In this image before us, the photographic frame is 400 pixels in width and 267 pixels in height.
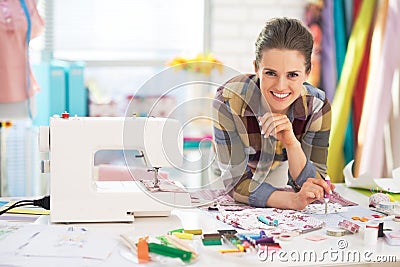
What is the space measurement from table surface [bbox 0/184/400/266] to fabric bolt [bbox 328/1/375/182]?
71.0 inches

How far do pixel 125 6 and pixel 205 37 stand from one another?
1.59 feet

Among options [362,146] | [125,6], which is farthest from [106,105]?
[362,146]

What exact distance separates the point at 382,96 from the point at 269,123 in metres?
1.66

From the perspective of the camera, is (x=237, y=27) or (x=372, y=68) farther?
(x=237, y=27)

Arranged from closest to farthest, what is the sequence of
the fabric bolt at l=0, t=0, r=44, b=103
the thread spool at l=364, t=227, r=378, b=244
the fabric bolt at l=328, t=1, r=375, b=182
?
the thread spool at l=364, t=227, r=378, b=244, the fabric bolt at l=0, t=0, r=44, b=103, the fabric bolt at l=328, t=1, r=375, b=182

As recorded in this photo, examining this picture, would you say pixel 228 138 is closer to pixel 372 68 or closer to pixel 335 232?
pixel 335 232

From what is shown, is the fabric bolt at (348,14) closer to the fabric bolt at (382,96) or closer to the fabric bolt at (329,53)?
the fabric bolt at (329,53)

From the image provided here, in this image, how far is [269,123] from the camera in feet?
6.82

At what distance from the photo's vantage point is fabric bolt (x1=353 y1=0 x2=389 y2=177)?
3.61 metres

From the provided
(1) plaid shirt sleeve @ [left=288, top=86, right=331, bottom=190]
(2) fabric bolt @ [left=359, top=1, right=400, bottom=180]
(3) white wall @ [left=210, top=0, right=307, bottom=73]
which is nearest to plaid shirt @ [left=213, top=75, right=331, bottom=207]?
(1) plaid shirt sleeve @ [left=288, top=86, right=331, bottom=190]

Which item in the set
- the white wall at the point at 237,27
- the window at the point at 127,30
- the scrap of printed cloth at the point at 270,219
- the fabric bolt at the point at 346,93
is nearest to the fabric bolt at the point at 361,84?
the fabric bolt at the point at 346,93

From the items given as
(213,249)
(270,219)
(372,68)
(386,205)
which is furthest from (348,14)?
(213,249)

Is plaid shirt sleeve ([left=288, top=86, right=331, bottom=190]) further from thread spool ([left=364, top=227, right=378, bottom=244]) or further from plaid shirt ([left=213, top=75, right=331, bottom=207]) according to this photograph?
thread spool ([left=364, top=227, right=378, bottom=244])

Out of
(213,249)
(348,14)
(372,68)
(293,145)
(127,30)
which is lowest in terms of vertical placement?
(213,249)
